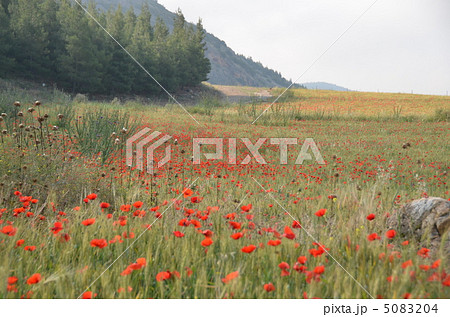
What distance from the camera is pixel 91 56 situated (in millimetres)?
36906

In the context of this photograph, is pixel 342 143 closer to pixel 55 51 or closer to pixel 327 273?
pixel 327 273

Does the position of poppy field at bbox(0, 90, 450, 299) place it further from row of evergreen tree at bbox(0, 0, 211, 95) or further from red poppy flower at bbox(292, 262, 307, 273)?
row of evergreen tree at bbox(0, 0, 211, 95)

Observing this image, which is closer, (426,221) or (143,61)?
(426,221)

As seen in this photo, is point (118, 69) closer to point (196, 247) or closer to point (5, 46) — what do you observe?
point (5, 46)

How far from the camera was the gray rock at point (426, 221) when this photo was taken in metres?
2.57

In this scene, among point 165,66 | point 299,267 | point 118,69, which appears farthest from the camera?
point 165,66

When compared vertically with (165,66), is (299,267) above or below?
below

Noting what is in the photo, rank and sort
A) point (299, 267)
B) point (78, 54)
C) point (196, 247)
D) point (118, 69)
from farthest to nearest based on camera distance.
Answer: point (118, 69), point (78, 54), point (196, 247), point (299, 267)

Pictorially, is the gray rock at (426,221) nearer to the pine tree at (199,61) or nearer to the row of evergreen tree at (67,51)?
the row of evergreen tree at (67,51)

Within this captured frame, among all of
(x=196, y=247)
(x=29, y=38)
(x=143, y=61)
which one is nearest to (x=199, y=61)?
(x=143, y=61)

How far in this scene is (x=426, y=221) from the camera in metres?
2.68

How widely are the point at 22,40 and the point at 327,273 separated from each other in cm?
4075

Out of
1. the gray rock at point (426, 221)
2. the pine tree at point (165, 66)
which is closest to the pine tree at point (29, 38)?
the pine tree at point (165, 66)

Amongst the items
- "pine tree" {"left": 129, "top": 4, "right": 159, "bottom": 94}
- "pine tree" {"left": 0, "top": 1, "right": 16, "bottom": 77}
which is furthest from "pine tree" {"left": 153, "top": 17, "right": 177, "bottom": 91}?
"pine tree" {"left": 0, "top": 1, "right": 16, "bottom": 77}
